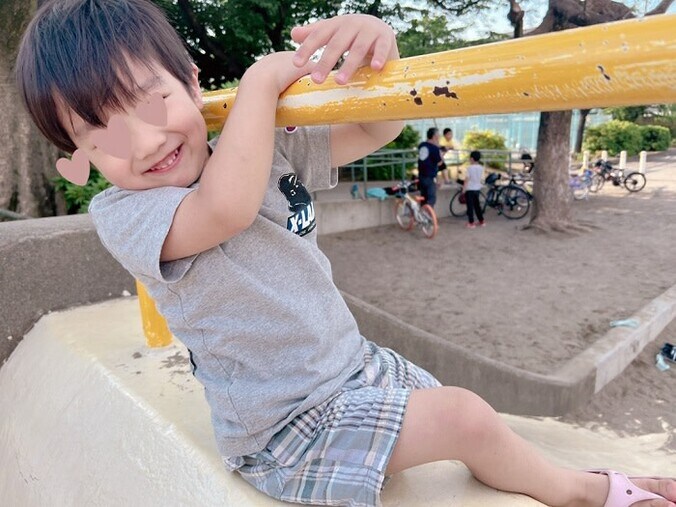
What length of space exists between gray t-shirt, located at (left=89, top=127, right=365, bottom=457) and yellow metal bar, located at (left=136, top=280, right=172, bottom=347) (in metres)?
0.90

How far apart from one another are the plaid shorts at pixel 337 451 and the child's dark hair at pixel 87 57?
635 millimetres

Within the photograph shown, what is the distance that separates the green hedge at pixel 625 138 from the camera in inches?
842

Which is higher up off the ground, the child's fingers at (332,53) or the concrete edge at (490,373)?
the child's fingers at (332,53)

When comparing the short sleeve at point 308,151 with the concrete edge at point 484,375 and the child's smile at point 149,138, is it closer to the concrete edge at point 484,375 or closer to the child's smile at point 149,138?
the child's smile at point 149,138

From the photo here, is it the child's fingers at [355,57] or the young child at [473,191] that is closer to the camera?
the child's fingers at [355,57]

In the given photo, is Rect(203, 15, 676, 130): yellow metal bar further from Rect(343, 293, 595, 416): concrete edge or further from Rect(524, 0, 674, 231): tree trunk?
Rect(524, 0, 674, 231): tree trunk

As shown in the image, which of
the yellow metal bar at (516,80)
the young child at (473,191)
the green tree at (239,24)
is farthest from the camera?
the young child at (473,191)

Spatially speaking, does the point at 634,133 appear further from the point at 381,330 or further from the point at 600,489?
the point at 600,489

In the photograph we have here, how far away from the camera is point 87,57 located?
91 centimetres

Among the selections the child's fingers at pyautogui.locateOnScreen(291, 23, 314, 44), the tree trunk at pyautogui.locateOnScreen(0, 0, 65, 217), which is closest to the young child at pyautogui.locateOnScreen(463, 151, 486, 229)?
the tree trunk at pyautogui.locateOnScreen(0, 0, 65, 217)

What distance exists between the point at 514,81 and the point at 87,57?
2.16ft

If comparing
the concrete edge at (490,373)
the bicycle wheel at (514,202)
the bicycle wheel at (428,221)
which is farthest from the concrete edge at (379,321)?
the bicycle wheel at (514,202)

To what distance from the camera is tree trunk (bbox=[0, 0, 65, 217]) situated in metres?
4.27

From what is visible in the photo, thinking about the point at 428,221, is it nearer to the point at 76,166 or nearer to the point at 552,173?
the point at 552,173
